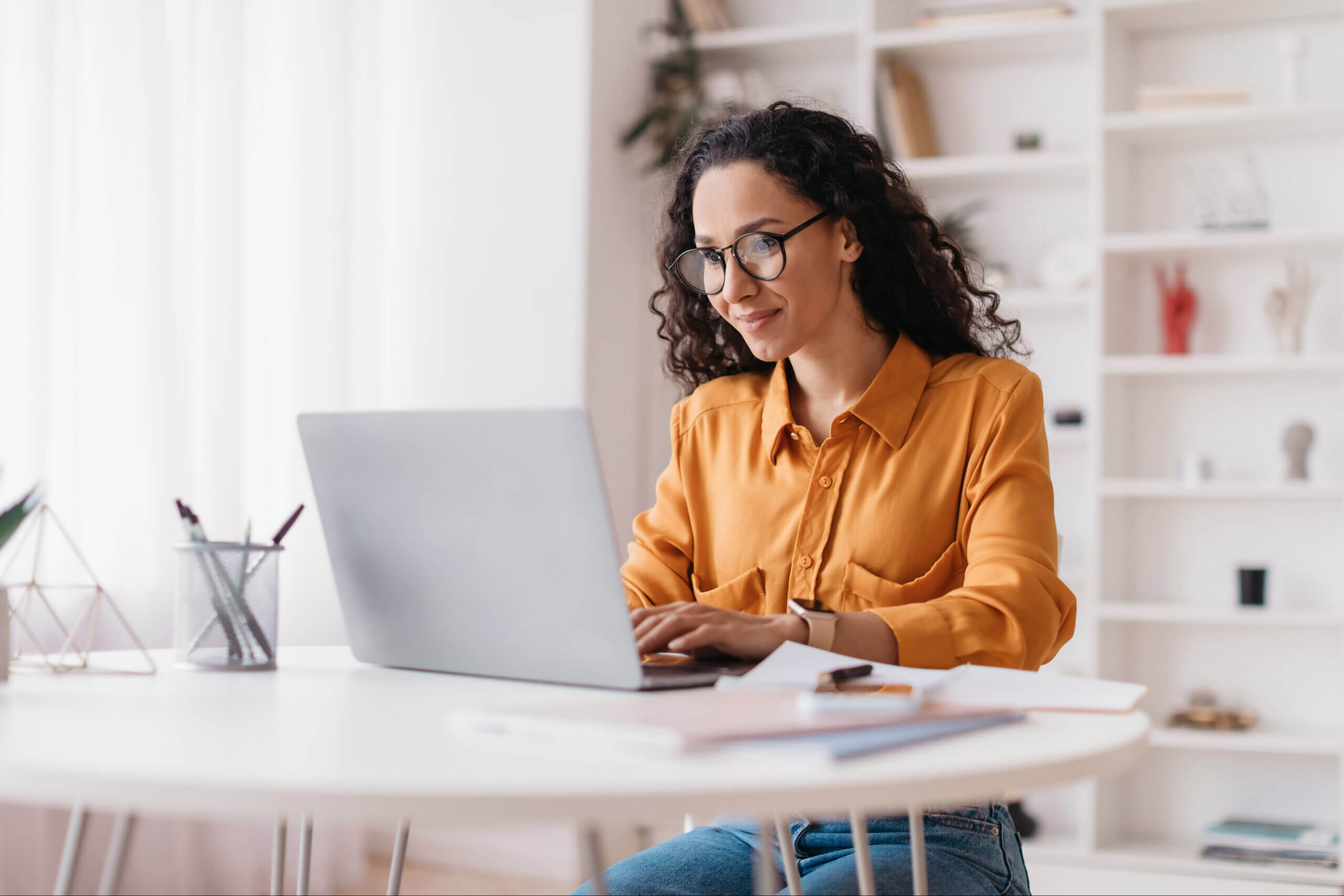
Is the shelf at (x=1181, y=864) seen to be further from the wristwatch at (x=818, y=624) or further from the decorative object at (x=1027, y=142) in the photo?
the wristwatch at (x=818, y=624)

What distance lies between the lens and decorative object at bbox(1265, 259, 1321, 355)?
319 cm

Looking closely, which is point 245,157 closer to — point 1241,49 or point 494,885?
point 494,885

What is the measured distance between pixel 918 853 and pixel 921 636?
0.21 meters

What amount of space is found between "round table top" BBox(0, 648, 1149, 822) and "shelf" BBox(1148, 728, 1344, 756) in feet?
8.16

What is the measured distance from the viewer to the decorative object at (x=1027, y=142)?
344cm

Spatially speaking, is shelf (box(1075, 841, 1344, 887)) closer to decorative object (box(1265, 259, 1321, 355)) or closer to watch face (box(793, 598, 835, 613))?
decorative object (box(1265, 259, 1321, 355))

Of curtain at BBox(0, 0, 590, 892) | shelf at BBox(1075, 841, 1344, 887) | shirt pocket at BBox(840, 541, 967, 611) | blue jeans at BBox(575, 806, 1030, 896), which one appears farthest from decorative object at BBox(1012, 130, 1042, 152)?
blue jeans at BBox(575, 806, 1030, 896)

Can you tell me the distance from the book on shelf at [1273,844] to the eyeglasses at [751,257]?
91.4 inches

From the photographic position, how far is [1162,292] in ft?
11.0

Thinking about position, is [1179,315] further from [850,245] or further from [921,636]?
[921,636]

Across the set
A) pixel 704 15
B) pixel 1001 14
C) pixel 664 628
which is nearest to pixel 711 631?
pixel 664 628

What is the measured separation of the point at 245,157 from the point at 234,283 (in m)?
0.31

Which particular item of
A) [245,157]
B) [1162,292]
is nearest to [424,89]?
[245,157]

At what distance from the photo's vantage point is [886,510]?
138cm
